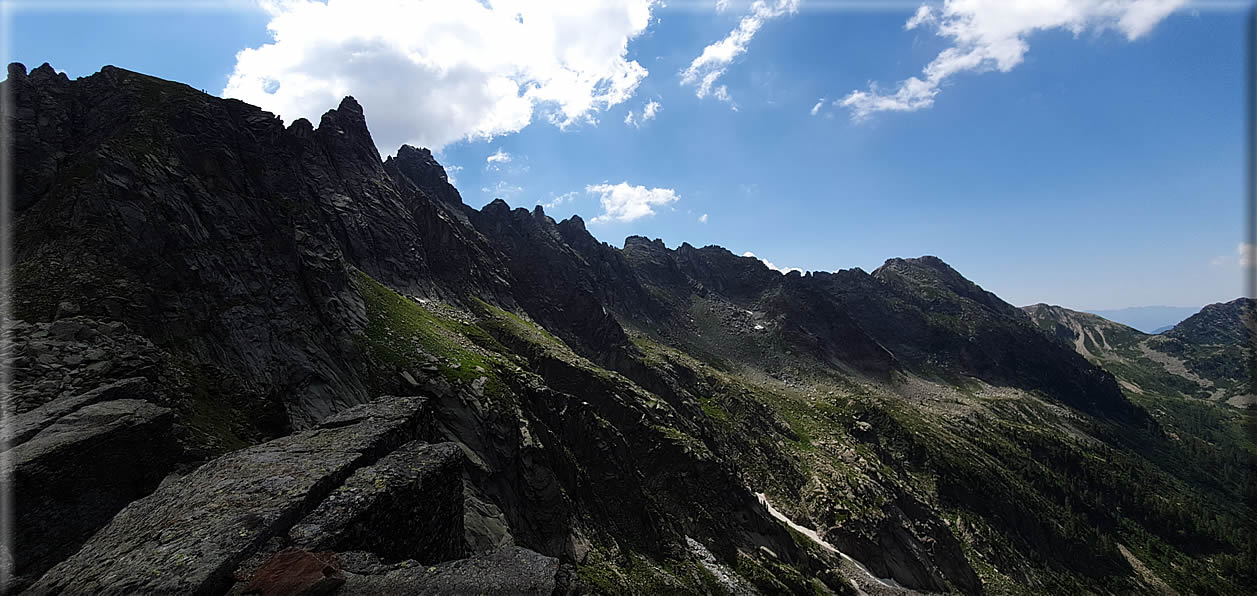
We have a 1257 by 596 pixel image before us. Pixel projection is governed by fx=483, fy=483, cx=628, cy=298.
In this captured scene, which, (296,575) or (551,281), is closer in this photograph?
(296,575)

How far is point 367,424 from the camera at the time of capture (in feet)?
60.7

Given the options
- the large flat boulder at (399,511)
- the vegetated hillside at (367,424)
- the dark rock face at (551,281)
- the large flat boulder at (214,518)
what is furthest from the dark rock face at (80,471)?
the dark rock face at (551,281)

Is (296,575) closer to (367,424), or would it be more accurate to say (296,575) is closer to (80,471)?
(367,424)

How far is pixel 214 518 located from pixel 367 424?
259 inches

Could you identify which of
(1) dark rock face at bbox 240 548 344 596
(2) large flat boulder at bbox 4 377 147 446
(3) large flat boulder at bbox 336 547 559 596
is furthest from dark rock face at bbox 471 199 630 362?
(1) dark rock face at bbox 240 548 344 596

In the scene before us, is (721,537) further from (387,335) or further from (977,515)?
(977,515)

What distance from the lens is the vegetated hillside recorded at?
13.5 m

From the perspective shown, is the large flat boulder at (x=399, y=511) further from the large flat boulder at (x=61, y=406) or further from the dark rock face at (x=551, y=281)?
the dark rock face at (x=551, y=281)

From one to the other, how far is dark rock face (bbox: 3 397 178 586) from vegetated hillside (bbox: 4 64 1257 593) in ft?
0.26

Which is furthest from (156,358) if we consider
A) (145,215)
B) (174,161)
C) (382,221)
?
(382,221)

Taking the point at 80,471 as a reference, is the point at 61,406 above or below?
above

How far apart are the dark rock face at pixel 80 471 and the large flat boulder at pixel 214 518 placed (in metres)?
3.64

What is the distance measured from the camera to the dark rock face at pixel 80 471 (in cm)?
1471

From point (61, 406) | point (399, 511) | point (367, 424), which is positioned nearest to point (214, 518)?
point (399, 511)
